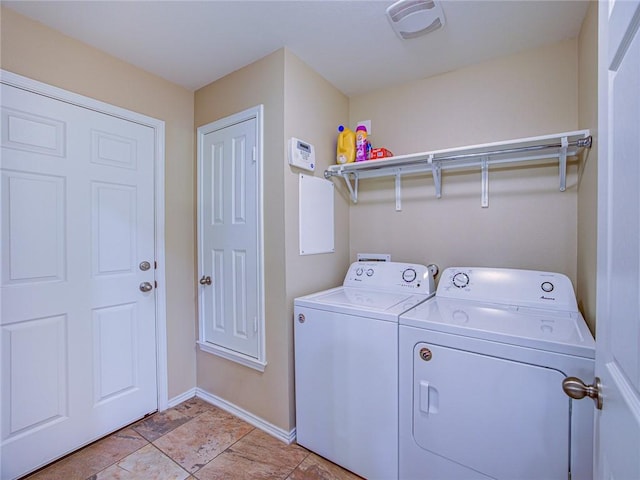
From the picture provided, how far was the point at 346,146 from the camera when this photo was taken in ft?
6.89

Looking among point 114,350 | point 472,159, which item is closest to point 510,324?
point 472,159

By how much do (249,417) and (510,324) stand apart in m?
1.66

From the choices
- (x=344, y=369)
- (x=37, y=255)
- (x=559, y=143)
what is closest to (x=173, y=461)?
(x=344, y=369)

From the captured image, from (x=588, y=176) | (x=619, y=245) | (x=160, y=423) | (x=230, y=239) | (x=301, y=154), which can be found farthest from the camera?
(x=230, y=239)

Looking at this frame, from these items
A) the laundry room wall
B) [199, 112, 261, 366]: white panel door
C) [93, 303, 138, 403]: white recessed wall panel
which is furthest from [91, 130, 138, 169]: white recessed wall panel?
[93, 303, 138, 403]: white recessed wall panel

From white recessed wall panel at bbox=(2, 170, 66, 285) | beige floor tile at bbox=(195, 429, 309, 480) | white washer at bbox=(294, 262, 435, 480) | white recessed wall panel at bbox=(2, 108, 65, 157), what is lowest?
beige floor tile at bbox=(195, 429, 309, 480)

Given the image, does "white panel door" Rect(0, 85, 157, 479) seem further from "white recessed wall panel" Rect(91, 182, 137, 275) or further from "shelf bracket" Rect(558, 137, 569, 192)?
"shelf bracket" Rect(558, 137, 569, 192)

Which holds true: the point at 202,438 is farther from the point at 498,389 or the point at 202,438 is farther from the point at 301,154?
the point at 301,154

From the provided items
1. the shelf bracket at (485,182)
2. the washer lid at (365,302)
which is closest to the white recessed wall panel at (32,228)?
the washer lid at (365,302)

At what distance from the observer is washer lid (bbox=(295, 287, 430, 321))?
1454 mm

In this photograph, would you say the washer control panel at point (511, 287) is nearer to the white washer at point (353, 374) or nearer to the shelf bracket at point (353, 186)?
the white washer at point (353, 374)

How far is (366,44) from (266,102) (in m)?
0.68

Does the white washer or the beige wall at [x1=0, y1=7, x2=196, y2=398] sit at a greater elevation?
the beige wall at [x1=0, y1=7, x2=196, y2=398]

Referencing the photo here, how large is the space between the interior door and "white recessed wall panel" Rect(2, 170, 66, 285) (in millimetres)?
2253
